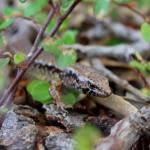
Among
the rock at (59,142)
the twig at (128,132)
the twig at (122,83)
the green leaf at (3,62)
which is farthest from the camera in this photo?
the twig at (122,83)

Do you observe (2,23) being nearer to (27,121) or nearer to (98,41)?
(27,121)

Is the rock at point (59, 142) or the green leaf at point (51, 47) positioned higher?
the green leaf at point (51, 47)

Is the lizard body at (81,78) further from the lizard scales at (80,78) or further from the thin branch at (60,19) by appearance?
the thin branch at (60,19)

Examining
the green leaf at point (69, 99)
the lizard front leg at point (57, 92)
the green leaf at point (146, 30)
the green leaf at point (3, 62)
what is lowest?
the green leaf at point (69, 99)

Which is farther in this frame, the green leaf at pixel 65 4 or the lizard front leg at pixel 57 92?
the green leaf at pixel 65 4

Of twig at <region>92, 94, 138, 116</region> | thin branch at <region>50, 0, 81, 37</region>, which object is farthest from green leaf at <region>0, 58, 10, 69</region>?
twig at <region>92, 94, 138, 116</region>

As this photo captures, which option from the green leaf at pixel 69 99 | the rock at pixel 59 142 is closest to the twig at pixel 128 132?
the rock at pixel 59 142
